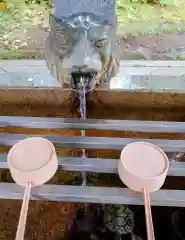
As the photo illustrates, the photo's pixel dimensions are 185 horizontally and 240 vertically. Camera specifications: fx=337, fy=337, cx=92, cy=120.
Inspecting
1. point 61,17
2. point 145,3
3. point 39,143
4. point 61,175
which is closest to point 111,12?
point 61,17

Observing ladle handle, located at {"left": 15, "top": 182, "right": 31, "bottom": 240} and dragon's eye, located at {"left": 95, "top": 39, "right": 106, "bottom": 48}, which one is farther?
dragon's eye, located at {"left": 95, "top": 39, "right": 106, "bottom": 48}

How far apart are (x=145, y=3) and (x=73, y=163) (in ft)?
4.14

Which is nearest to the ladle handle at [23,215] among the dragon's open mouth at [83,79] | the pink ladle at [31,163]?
the pink ladle at [31,163]

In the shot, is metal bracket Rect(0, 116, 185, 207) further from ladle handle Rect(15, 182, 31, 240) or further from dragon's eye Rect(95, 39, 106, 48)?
dragon's eye Rect(95, 39, 106, 48)

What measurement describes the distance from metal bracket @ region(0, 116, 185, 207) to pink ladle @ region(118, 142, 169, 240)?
39 millimetres

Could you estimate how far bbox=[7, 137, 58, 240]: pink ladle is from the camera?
2.60 ft

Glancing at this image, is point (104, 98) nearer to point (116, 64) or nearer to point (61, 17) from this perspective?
point (116, 64)

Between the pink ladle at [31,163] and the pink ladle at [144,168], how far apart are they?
0.18 meters

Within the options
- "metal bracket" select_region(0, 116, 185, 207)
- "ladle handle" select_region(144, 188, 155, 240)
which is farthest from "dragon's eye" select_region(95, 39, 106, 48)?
"ladle handle" select_region(144, 188, 155, 240)

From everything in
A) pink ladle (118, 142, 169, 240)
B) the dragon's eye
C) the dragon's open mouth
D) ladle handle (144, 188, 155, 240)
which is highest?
→ the dragon's eye

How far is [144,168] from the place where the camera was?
804 mm

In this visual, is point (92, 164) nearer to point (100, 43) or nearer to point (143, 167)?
point (143, 167)

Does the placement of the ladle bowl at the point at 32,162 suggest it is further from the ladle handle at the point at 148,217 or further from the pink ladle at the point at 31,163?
the ladle handle at the point at 148,217

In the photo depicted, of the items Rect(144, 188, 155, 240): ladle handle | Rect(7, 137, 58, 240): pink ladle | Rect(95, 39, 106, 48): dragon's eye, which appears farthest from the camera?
Rect(95, 39, 106, 48): dragon's eye
